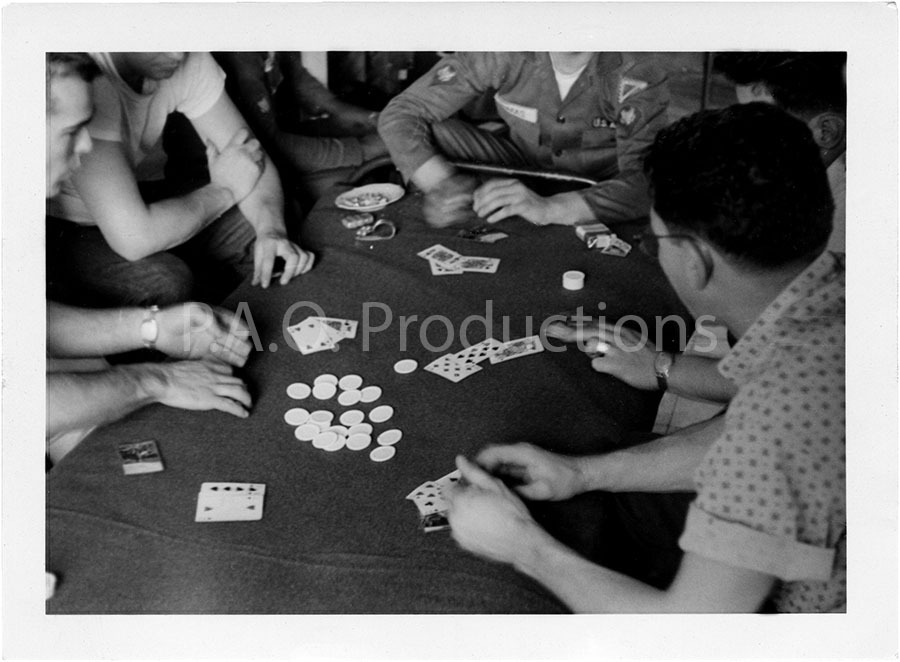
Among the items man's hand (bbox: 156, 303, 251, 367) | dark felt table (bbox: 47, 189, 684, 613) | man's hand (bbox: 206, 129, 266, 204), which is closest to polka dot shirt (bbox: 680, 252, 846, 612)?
dark felt table (bbox: 47, 189, 684, 613)

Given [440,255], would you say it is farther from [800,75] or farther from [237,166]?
[800,75]

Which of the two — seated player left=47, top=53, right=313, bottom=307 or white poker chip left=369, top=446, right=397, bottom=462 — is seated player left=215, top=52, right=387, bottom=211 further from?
white poker chip left=369, top=446, right=397, bottom=462

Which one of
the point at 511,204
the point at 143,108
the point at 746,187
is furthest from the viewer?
the point at 511,204

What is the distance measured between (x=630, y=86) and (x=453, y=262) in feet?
1.79

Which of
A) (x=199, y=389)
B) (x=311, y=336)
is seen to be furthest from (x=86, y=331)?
(x=311, y=336)

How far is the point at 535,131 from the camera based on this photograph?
86.9 inches

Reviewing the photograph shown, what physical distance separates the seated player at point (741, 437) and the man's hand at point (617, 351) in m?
0.16

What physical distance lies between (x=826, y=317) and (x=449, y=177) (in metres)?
1.01

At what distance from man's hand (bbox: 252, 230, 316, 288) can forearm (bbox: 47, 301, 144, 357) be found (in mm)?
304

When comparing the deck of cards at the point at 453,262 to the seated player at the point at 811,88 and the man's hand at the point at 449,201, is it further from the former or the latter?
the seated player at the point at 811,88

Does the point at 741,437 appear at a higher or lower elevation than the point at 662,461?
higher

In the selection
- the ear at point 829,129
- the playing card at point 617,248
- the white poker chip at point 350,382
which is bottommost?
the white poker chip at point 350,382

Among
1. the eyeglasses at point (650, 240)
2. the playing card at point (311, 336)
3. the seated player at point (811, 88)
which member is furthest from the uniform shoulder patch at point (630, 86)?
the playing card at point (311, 336)

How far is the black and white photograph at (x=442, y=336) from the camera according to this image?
1.34 meters
